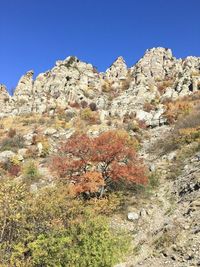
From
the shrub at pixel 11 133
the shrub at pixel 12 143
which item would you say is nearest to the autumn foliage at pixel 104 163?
the shrub at pixel 12 143

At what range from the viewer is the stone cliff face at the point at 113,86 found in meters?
73.1

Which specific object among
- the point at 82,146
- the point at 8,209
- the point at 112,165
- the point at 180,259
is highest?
the point at 82,146

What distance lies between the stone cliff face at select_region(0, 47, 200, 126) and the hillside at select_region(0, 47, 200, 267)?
0.46 m

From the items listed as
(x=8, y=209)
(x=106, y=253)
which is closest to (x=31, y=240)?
(x=8, y=209)

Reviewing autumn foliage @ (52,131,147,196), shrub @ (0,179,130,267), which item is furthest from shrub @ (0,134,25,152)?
shrub @ (0,179,130,267)

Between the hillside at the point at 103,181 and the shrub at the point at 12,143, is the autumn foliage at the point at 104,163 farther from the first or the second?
the shrub at the point at 12,143

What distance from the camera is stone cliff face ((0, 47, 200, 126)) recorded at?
240 feet

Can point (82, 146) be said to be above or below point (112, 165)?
above

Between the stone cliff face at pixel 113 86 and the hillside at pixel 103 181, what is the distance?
1.52 ft

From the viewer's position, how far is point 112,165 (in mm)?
30797

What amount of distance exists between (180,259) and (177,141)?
2614cm

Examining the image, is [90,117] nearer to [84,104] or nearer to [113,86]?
[84,104]

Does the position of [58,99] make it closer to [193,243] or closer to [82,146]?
[82,146]

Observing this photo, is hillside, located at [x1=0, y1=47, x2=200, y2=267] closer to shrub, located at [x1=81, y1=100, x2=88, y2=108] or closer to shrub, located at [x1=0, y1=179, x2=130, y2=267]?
shrub, located at [x1=0, y1=179, x2=130, y2=267]
